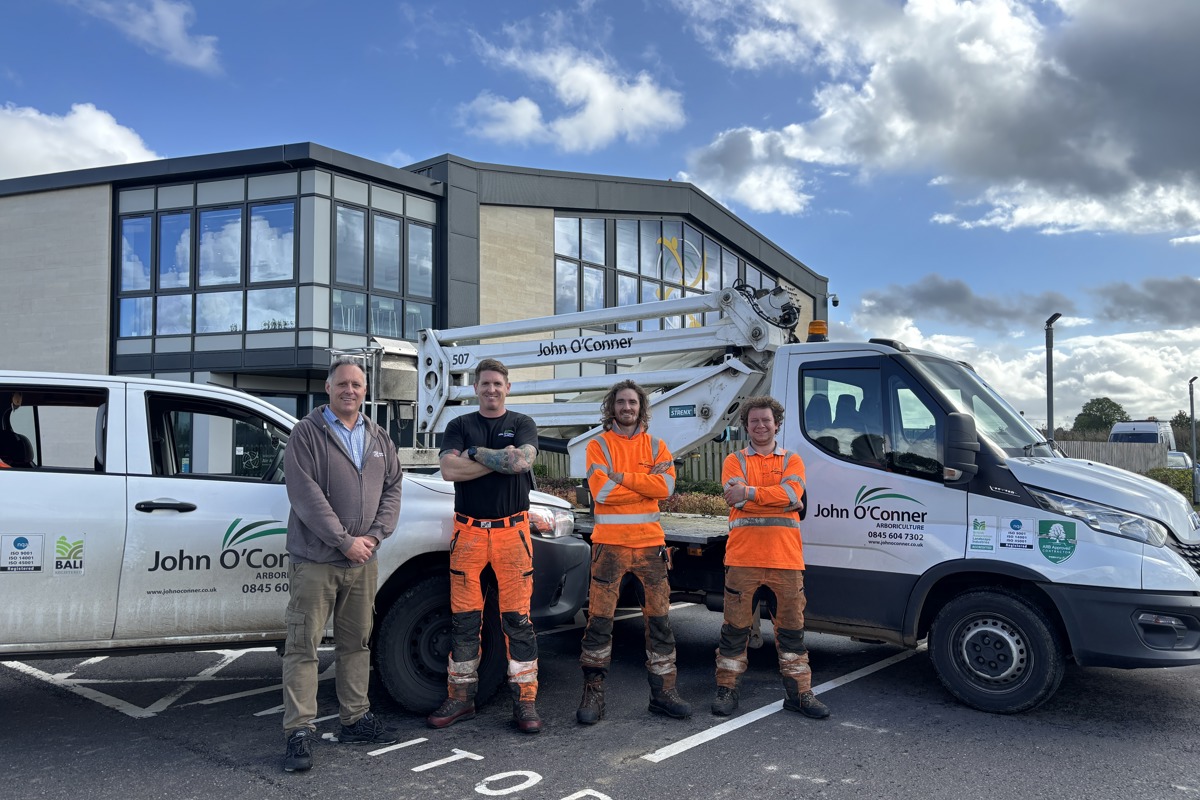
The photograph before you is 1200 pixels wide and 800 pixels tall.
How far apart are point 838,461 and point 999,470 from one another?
0.93 m

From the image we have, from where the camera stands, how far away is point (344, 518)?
4477mm

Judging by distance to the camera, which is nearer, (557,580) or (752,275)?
(557,580)

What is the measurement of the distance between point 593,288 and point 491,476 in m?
21.3

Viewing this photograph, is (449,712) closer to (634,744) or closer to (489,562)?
(489,562)

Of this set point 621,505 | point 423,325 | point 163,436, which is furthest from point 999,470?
point 423,325

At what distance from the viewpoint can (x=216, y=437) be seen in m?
5.44

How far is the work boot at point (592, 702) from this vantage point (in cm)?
495

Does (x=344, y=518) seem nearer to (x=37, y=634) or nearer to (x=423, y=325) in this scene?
(x=37, y=634)

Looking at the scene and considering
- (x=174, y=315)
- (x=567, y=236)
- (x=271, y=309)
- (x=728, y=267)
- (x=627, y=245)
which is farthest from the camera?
(x=728, y=267)

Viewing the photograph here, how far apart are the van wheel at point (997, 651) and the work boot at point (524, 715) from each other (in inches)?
92.8

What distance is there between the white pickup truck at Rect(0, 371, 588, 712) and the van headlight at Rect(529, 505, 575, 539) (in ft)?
0.04

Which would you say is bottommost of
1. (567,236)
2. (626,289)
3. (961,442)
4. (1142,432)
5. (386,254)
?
(961,442)

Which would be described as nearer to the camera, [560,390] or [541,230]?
[560,390]

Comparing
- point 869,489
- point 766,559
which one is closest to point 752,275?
point 869,489
